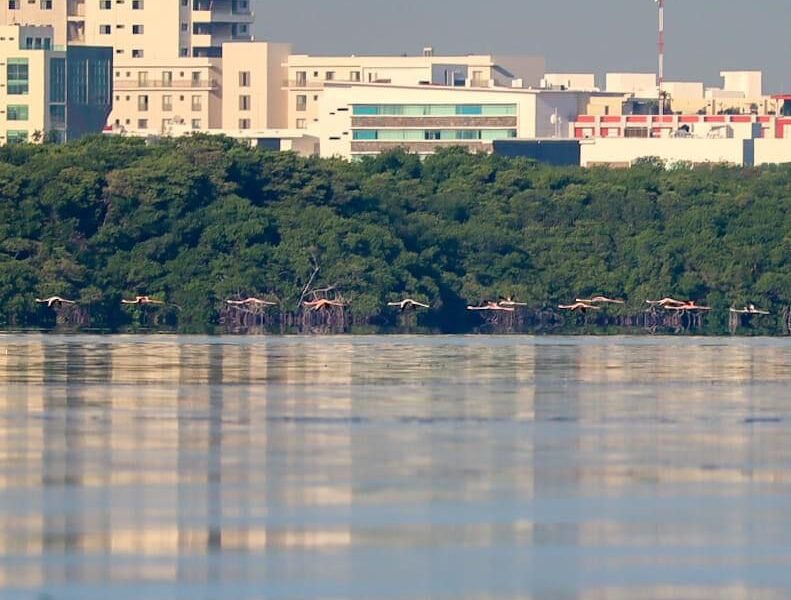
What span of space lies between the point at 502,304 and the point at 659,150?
7238 cm

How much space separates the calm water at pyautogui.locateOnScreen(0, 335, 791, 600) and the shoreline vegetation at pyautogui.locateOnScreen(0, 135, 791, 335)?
30882mm

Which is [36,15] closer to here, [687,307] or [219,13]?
[219,13]

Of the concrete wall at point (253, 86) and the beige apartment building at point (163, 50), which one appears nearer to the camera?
the concrete wall at point (253, 86)

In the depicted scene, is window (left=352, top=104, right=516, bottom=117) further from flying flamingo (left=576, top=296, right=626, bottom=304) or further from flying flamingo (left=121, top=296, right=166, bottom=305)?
flying flamingo (left=121, top=296, right=166, bottom=305)

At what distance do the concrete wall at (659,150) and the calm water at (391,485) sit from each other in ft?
351

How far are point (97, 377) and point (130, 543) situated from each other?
20.5 metres

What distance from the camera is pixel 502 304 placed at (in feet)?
265

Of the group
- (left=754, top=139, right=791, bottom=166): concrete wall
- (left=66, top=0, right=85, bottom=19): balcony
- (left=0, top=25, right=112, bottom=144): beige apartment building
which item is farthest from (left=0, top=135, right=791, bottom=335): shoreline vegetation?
(left=66, top=0, right=85, bottom=19): balcony

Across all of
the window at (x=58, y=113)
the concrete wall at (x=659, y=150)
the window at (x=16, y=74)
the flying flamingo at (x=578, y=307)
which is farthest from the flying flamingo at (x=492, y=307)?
the window at (x=16, y=74)

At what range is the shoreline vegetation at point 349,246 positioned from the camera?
7562cm

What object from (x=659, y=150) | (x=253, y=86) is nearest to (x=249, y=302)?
(x=659, y=150)

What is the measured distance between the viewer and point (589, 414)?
117ft

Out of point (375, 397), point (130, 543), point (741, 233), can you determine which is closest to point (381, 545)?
point (130, 543)

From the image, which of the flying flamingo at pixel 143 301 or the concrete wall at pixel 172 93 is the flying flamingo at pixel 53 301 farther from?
the concrete wall at pixel 172 93
